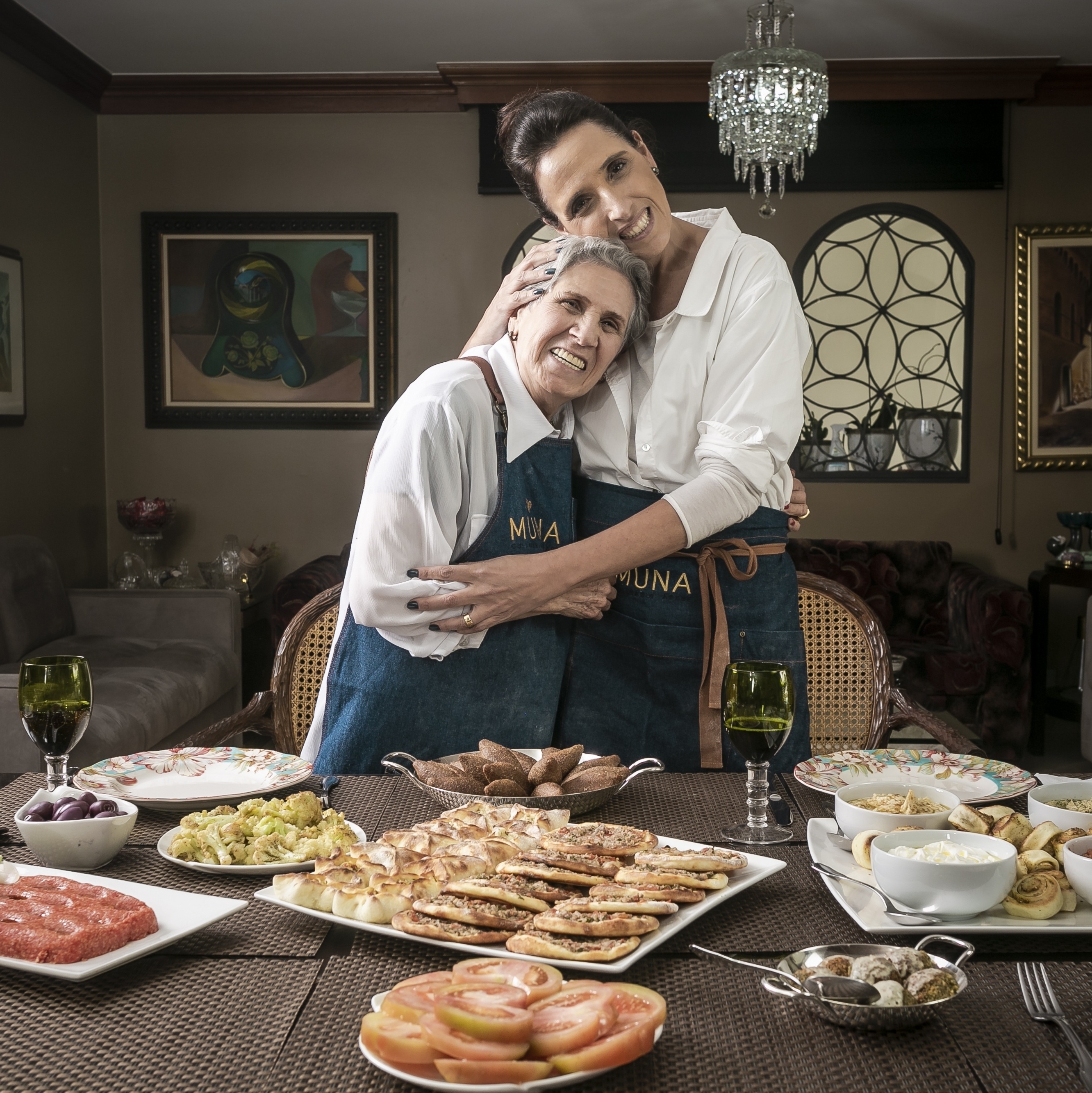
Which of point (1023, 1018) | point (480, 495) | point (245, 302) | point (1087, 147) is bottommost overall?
point (1023, 1018)

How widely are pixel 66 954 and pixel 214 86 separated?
528 cm

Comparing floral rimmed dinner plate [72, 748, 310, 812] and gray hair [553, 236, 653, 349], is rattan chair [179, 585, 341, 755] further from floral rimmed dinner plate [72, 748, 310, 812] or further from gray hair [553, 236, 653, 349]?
gray hair [553, 236, 653, 349]

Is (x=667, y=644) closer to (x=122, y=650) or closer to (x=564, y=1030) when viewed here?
(x=564, y=1030)

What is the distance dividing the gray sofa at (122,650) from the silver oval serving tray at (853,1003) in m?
2.78

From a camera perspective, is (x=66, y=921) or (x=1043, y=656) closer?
(x=66, y=921)

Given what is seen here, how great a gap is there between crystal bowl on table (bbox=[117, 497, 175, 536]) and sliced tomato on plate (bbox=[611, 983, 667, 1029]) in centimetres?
486

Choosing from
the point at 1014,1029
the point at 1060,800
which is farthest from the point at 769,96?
the point at 1014,1029

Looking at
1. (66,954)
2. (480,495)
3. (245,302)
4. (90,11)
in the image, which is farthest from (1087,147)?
(66,954)

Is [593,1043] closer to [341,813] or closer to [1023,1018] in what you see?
[1023,1018]

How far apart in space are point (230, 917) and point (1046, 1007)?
640mm

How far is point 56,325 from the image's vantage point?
502 cm

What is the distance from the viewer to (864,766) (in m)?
1.40

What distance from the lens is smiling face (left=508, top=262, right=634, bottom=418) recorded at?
65.9 inches

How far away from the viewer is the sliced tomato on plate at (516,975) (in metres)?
0.71
